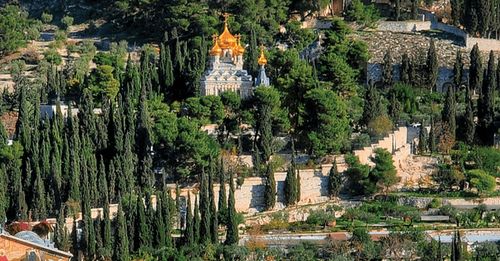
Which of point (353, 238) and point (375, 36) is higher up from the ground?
point (375, 36)

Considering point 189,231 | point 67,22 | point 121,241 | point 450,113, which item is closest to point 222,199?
point 189,231

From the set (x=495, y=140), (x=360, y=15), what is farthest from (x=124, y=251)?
(x=360, y=15)

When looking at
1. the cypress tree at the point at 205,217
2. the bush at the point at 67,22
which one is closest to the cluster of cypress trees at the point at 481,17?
the bush at the point at 67,22

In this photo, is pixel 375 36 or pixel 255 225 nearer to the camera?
pixel 255 225

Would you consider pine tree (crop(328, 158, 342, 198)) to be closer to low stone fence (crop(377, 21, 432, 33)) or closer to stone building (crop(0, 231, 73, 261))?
stone building (crop(0, 231, 73, 261))

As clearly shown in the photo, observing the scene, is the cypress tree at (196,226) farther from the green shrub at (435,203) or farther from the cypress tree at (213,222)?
the green shrub at (435,203)

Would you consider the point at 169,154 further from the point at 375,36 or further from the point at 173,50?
the point at 375,36

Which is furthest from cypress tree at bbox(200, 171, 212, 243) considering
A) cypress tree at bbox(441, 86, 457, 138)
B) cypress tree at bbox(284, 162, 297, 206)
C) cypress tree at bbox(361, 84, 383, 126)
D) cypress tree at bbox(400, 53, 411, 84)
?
cypress tree at bbox(400, 53, 411, 84)
